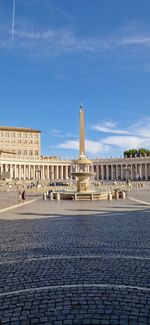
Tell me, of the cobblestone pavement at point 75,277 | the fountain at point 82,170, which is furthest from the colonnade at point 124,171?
the cobblestone pavement at point 75,277

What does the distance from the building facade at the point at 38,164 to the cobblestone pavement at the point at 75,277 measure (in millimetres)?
113223

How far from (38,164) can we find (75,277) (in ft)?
433

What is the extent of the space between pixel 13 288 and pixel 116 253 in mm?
4276

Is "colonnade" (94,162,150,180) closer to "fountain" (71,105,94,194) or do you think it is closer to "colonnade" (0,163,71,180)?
"colonnade" (0,163,71,180)

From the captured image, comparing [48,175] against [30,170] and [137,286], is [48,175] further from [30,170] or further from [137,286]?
[137,286]

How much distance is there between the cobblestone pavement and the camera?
6.05m

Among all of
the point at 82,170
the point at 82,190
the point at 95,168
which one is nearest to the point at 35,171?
the point at 95,168

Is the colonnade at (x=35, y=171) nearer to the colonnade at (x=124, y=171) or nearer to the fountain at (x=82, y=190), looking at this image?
the colonnade at (x=124, y=171)

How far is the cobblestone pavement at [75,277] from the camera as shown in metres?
6.05

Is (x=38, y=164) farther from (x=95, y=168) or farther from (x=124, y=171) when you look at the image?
(x=124, y=171)

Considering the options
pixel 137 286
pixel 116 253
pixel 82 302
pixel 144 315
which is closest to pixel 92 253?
pixel 116 253

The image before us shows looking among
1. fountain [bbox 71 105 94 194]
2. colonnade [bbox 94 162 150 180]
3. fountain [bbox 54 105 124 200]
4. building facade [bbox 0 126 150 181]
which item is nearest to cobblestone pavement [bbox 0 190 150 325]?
fountain [bbox 54 105 124 200]

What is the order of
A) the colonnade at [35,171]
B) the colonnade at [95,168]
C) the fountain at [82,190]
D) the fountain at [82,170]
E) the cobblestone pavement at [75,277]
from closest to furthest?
1. the cobblestone pavement at [75,277]
2. the fountain at [82,190]
3. the fountain at [82,170]
4. the colonnade at [35,171]
5. the colonnade at [95,168]

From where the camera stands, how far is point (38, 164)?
13938 cm
